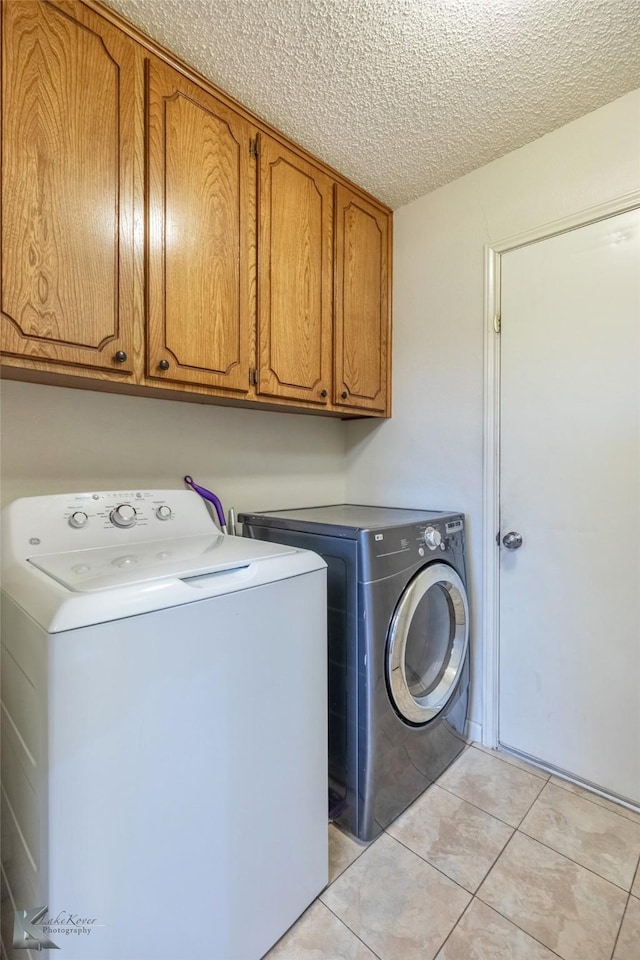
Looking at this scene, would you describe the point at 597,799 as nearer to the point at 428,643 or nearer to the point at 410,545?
the point at 428,643

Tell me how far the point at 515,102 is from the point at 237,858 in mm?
2335

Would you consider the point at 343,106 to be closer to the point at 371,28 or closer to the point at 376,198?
the point at 371,28

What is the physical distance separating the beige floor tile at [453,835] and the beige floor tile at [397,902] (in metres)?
0.05

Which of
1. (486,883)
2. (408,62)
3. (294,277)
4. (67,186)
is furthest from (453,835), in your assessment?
(408,62)

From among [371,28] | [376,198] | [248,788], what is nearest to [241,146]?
[371,28]

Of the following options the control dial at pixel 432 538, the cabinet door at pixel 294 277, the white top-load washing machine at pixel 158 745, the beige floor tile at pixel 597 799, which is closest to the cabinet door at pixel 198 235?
the cabinet door at pixel 294 277

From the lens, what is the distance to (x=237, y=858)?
36.3 inches

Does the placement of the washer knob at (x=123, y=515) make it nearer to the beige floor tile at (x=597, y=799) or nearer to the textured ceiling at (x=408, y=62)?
the textured ceiling at (x=408, y=62)

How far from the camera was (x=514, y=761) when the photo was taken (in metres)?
1.70

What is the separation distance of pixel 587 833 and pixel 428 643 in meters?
0.73

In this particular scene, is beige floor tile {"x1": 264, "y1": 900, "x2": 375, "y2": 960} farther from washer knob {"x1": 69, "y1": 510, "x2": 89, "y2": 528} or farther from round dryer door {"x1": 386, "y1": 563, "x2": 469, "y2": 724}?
washer knob {"x1": 69, "y1": 510, "x2": 89, "y2": 528}

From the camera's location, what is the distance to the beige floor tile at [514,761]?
163cm

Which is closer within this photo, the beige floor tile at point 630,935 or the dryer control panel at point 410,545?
the beige floor tile at point 630,935

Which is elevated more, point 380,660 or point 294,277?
point 294,277
